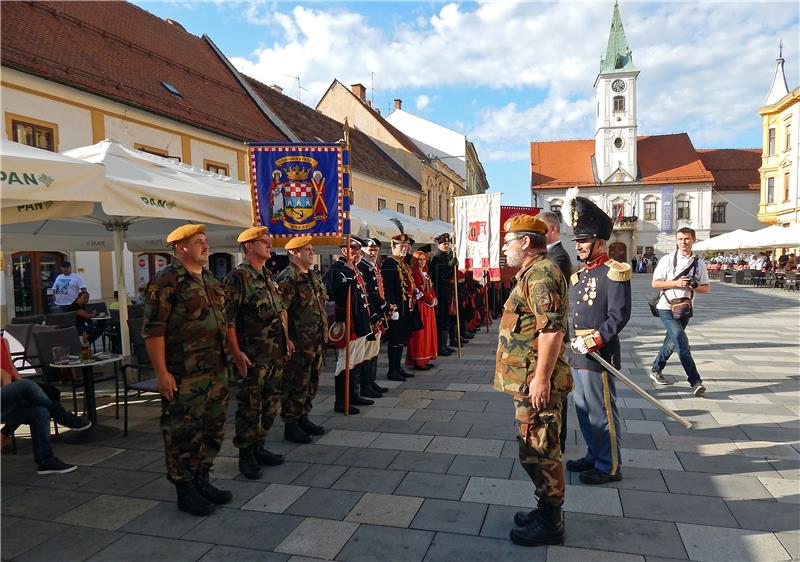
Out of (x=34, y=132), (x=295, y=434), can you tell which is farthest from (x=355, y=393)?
(x=34, y=132)

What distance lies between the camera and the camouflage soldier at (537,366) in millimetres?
3031

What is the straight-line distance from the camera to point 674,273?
6750 mm

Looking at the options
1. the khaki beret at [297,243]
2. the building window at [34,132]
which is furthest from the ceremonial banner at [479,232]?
the building window at [34,132]

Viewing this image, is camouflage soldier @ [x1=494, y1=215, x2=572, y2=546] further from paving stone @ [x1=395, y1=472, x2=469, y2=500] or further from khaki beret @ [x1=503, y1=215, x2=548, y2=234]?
paving stone @ [x1=395, y1=472, x2=469, y2=500]

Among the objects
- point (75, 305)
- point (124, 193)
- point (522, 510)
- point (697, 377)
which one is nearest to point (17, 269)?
point (75, 305)

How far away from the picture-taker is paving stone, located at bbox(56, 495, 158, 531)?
3.56 m

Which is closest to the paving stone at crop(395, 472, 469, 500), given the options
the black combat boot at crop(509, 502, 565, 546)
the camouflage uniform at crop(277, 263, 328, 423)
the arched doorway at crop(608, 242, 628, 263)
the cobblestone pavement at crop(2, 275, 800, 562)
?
the cobblestone pavement at crop(2, 275, 800, 562)

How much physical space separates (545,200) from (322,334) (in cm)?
5754

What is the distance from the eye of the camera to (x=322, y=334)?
5.23 meters

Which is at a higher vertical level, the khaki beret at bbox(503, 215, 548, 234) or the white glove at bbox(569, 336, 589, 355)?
the khaki beret at bbox(503, 215, 548, 234)

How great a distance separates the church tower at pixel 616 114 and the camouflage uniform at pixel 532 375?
59.6m

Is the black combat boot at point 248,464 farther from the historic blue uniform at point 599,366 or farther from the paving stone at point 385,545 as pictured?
the historic blue uniform at point 599,366

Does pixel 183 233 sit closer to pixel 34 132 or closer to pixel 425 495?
pixel 425 495

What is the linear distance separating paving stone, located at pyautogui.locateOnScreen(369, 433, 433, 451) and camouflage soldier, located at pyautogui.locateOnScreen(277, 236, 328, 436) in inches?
27.5
